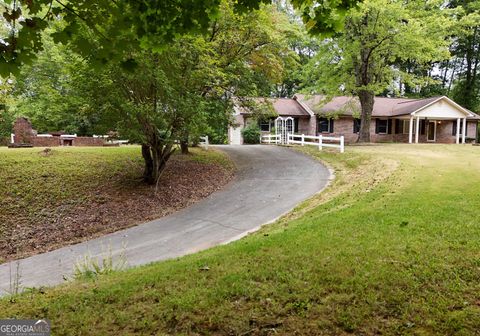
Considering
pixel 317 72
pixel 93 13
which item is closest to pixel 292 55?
pixel 317 72

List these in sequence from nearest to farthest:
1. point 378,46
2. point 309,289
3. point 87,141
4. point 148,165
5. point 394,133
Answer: point 309,289 → point 148,165 → point 87,141 → point 378,46 → point 394,133

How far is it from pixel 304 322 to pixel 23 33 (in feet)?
12.5

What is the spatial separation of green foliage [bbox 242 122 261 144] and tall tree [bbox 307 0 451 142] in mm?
5917

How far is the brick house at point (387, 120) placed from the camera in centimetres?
3116

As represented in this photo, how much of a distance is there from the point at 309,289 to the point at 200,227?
597 cm

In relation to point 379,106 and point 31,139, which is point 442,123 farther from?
point 31,139

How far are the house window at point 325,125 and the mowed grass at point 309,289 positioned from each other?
26.4 metres

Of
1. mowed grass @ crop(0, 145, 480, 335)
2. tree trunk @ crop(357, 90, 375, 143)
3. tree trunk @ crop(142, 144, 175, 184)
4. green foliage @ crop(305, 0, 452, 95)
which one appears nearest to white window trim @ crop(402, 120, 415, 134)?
tree trunk @ crop(357, 90, 375, 143)

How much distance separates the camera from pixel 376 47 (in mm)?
23953

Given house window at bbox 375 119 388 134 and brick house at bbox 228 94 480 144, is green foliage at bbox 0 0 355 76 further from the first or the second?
house window at bbox 375 119 388 134

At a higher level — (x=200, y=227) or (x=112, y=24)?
(x=112, y=24)

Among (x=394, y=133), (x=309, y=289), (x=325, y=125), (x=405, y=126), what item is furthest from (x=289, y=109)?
(x=309, y=289)

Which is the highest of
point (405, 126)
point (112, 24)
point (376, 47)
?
point (376, 47)

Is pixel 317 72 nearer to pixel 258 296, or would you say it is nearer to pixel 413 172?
pixel 413 172
